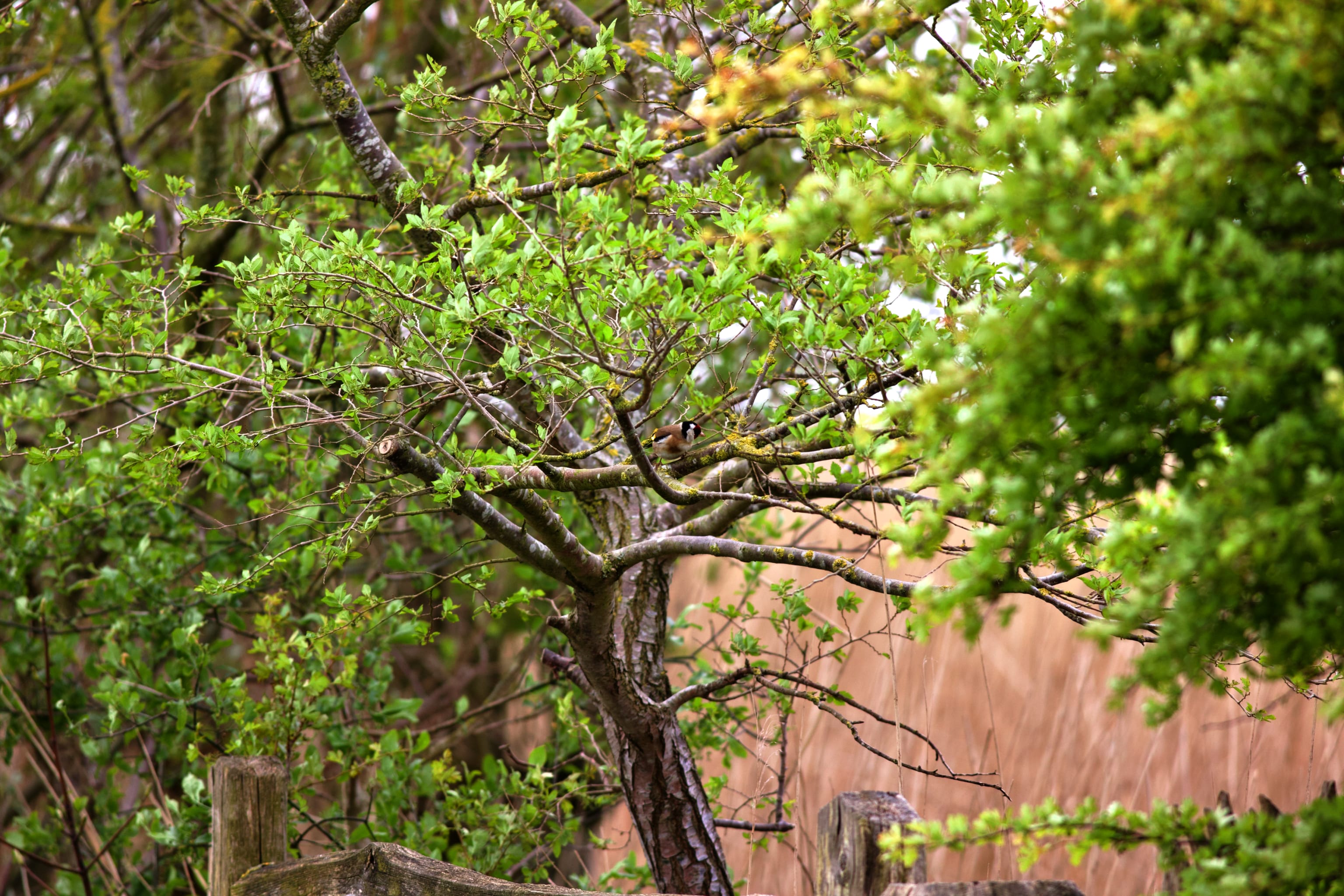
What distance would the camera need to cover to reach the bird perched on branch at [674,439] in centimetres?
236

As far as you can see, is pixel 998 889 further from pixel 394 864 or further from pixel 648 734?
pixel 648 734

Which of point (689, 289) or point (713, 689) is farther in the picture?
point (713, 689)

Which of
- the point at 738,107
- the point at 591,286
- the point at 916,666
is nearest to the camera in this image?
the point at 738,107

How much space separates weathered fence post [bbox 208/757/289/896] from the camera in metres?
2.35

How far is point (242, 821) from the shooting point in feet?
7.75

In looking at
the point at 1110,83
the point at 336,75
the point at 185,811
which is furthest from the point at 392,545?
the point at 1110,83

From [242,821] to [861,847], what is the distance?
4.83 feet

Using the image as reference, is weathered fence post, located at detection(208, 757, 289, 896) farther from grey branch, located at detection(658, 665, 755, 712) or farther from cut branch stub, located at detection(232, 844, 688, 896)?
grey branch, located at detection(658, 665, 755, 712)

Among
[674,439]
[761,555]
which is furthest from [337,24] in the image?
[761,555]

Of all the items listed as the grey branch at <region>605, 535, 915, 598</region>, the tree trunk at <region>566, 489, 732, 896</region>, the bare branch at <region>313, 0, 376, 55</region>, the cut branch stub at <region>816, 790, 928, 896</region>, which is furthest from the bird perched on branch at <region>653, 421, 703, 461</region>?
the bare branch at <region>313, 0, 376, 55</region>

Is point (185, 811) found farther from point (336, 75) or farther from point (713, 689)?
point (336, 75)

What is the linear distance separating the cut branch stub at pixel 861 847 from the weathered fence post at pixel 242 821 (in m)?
1.33

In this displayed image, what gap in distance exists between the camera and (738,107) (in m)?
1.48

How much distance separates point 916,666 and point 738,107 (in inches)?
148
